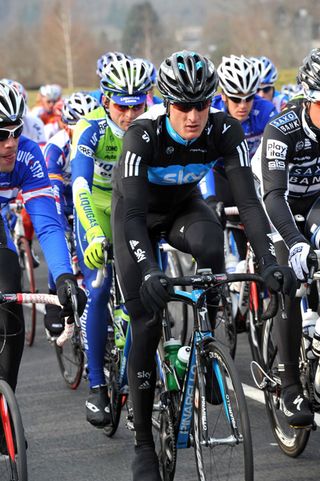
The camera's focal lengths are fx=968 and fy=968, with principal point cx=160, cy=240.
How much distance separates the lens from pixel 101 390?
6086 millimetres

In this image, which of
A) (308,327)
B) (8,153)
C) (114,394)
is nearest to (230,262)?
(114,394)

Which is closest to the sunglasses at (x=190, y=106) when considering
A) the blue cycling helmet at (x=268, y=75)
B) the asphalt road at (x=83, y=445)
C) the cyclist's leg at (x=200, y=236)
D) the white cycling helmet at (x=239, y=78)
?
the cyclist's leg at (x=200, y=236)

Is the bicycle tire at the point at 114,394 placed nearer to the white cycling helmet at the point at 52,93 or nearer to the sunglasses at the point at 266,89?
the sunglasses at the point at 266,89

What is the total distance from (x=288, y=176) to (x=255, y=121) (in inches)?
120

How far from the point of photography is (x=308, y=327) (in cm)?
540

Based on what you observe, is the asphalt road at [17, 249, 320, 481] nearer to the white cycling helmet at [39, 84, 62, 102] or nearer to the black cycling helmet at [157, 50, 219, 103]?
the black cycling helmet at [157, 50, 219, 103]

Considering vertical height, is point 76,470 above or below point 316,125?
below

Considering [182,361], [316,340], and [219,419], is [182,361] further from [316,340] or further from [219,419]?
[316,340]

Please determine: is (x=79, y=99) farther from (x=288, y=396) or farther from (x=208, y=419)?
(x=208, y=419)

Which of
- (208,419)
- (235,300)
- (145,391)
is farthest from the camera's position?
(235,300)

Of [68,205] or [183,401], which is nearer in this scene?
[183,401]

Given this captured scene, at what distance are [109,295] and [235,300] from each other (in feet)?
5.60

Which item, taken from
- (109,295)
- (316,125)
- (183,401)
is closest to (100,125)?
(109,295)

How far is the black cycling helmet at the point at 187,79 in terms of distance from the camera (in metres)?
4.67
